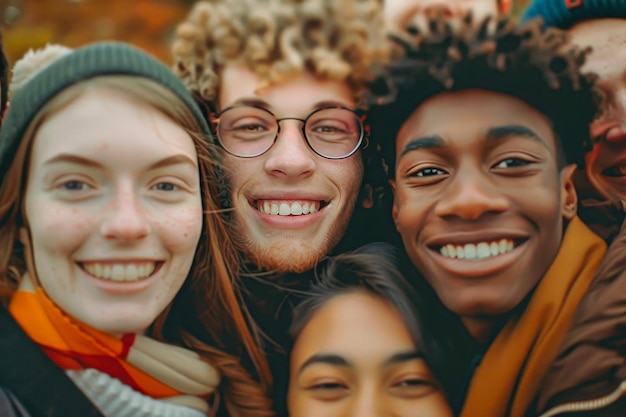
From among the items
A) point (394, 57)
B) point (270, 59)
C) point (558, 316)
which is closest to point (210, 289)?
point (270, 59)

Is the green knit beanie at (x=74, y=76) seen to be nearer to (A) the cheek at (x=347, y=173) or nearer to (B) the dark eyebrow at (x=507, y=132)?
(A) the cheek at (x=347, y=173)

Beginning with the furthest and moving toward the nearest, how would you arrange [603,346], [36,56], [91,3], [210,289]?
1. [91,3]
2. [36,56]
3. [210,289]
4. [603,346]

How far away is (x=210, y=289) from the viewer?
74.7 inches

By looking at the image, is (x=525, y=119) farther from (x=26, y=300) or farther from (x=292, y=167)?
(x=26, y=300)

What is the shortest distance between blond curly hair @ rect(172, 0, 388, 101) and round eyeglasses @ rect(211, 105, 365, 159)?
A: 7 cm

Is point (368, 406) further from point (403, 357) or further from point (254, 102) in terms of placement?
point (254, 102)

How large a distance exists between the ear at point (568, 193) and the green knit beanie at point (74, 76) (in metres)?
1.00

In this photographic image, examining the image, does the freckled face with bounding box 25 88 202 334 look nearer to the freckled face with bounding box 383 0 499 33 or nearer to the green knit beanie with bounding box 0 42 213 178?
the green knit beanie with bounding box 0 42 213 178

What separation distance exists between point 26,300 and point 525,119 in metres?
1.36

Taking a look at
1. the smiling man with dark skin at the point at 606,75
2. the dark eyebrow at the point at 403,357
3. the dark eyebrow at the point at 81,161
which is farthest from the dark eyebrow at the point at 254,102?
the smiling man with dark skin at the point at 606,75

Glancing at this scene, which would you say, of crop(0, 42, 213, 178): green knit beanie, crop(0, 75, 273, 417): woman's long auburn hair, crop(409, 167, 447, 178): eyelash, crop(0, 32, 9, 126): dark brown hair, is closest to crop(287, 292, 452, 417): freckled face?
crop(0, 75, 273, 417): woman's long auburn hair

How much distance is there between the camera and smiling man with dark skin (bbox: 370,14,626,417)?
1.75 m

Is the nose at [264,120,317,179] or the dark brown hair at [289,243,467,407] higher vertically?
the nose at [264,120,317,179]

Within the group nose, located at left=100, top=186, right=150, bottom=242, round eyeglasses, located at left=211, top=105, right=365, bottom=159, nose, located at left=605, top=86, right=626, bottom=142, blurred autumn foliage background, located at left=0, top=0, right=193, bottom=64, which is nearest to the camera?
nose, located at left=100, top=186, right=150, bottom=242
